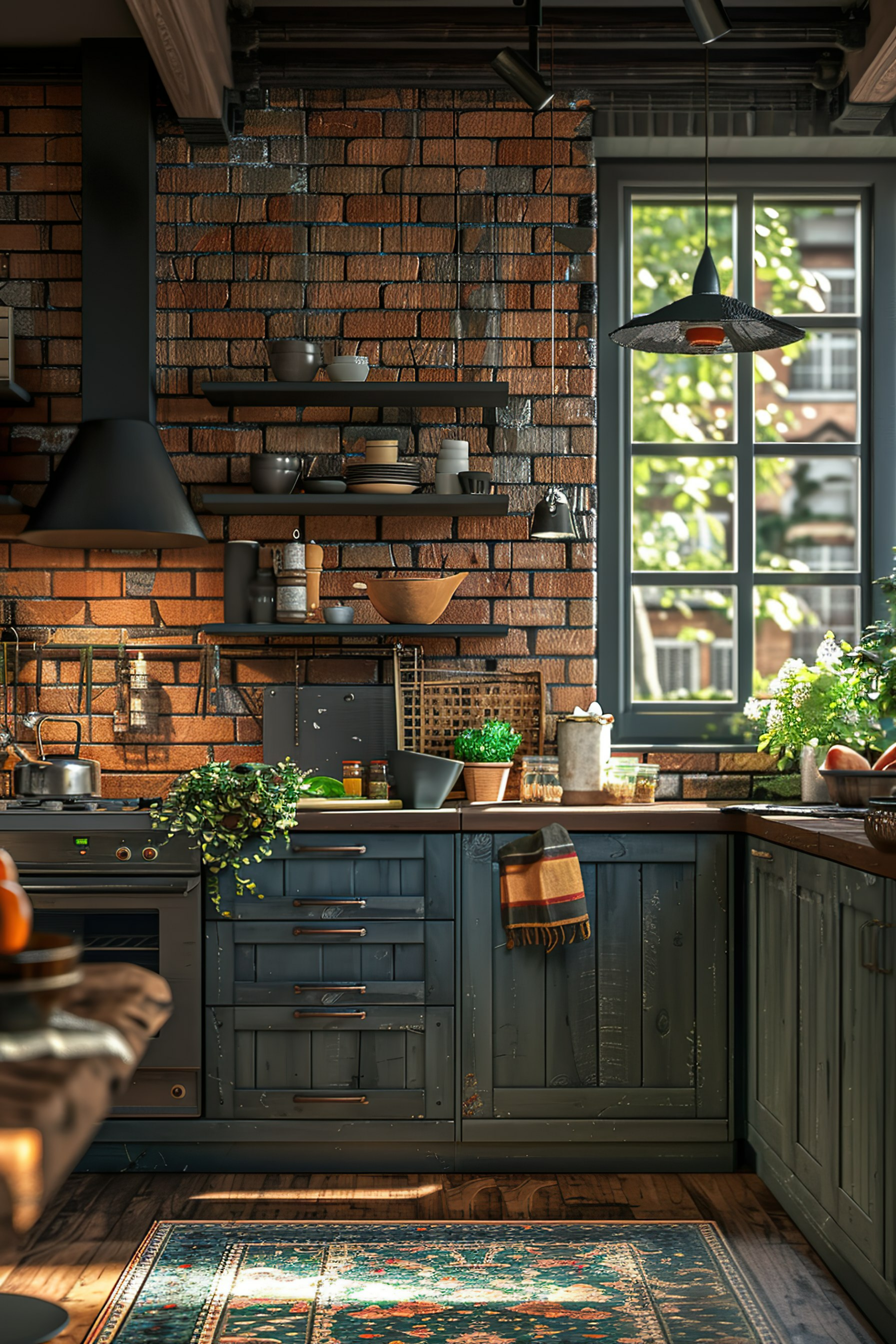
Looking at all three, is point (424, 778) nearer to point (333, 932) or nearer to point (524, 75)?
point (333, 932)

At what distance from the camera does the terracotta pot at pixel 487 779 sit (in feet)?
11.2

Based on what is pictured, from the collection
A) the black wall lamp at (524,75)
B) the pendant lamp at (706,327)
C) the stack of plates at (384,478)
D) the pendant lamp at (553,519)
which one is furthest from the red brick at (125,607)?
the black wall lamp at (524,75)

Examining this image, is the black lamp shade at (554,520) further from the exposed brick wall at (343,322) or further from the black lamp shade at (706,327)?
the black lamp shade at (706,327)

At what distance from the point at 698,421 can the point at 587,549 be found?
0.61m

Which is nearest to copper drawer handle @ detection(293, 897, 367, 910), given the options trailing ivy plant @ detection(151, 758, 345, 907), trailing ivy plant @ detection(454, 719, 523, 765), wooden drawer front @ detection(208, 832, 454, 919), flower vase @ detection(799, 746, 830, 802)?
wooden drawer front @ detection(208, 832, 454, 919)

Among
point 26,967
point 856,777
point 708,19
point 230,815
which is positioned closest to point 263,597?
point 230,815

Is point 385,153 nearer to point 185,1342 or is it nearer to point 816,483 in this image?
point 816,483

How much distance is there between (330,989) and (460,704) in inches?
39.7

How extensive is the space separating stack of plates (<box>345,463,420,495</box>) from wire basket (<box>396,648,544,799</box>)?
52cm

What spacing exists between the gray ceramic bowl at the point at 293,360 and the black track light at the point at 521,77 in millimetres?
951

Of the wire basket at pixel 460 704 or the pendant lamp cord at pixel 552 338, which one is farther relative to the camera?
the pendant lamp cord at pixel 552 338

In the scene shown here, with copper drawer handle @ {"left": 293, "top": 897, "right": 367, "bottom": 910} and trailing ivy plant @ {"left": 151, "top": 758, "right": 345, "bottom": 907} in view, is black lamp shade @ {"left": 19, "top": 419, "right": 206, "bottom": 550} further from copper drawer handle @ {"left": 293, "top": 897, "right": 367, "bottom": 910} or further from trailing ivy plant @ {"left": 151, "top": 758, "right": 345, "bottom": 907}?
copper drawer handle @ {"left": 293, "top": 897, "right": 367, "bottom": 910}

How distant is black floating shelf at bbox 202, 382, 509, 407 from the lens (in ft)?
11.6

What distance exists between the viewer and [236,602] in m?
3.65
